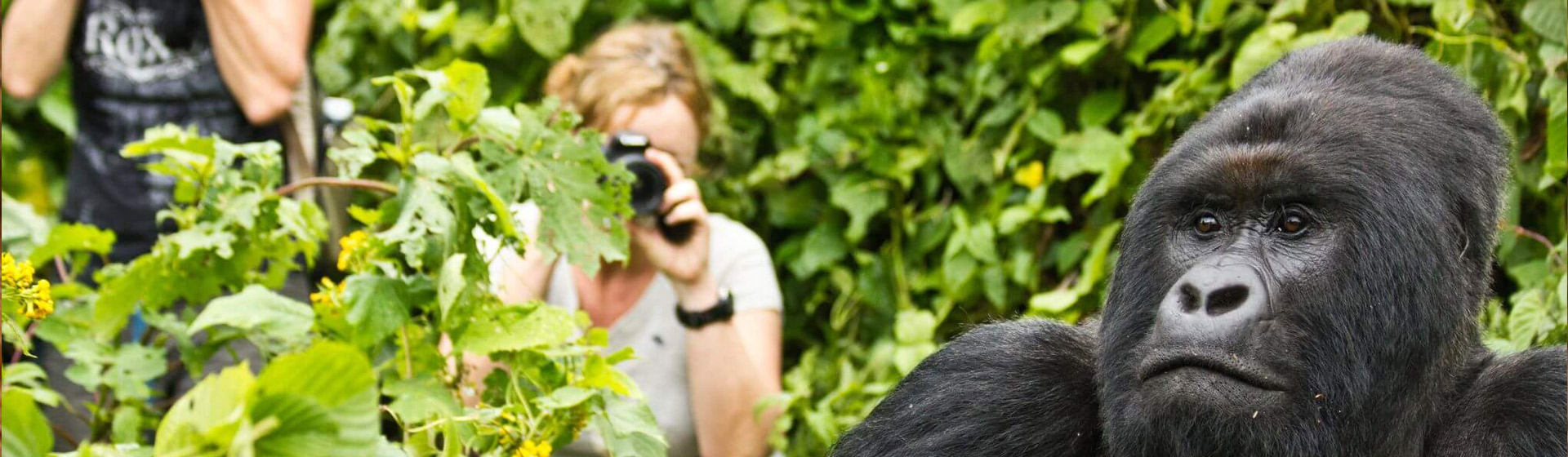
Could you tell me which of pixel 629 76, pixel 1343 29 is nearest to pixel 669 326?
pixel 629 76

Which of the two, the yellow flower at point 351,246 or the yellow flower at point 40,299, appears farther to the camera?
the yellow flower at point 351,246

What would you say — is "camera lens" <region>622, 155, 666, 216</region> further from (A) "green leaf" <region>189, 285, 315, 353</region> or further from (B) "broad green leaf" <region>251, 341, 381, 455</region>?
(B) "broad green leaf" <region>251, 341, 381, 455</region>

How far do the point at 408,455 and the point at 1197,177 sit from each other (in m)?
1.03

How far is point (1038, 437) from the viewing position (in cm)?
227

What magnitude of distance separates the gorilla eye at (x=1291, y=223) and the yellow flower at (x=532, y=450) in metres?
0.96

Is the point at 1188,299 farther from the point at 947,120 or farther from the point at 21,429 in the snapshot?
the point at 947,120

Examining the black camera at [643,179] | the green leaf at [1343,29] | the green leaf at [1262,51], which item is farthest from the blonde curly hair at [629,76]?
the green leaf at [1343,29]

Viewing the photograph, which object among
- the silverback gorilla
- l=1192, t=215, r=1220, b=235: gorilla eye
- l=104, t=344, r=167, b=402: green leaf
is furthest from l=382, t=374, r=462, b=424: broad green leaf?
l=1192, t=215, r=1220, b=235: gorilla eye

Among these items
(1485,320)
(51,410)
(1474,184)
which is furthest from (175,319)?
(1485,320)

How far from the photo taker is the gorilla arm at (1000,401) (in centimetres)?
227

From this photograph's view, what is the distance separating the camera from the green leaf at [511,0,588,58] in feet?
15.4

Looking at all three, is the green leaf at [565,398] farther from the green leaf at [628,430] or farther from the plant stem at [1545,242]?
the plant stem at [1545,242]

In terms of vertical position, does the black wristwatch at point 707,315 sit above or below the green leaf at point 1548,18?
below

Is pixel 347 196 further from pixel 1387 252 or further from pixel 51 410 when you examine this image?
pixel 1387 252
